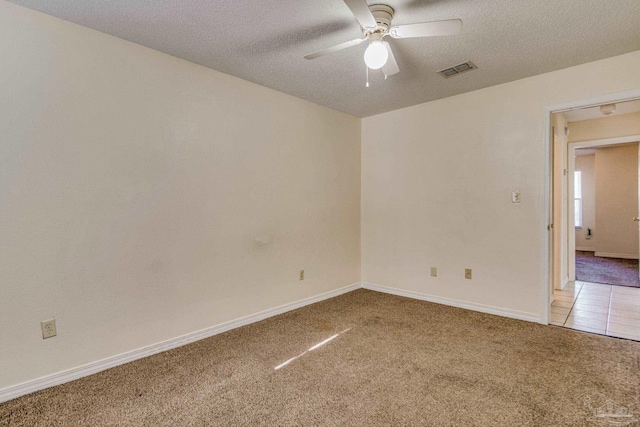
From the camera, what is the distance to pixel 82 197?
2.22m

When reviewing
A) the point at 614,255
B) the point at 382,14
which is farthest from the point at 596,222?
the point at 382,14

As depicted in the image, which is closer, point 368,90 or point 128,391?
point 128,391

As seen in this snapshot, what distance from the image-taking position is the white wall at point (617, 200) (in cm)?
646

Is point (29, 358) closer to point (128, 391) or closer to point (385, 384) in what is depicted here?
point (128, 391)

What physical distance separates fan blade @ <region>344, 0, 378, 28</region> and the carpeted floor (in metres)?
5.04

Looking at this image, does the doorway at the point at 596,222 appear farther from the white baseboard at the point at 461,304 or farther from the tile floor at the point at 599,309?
the white baseboard at the point at 461,304

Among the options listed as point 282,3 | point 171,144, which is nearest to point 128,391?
point 171,144

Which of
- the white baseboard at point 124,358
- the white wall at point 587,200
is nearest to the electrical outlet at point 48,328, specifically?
the white baseboard at point 124,358

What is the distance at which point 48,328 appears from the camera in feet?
6.89

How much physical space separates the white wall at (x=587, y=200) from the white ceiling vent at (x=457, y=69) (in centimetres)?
663

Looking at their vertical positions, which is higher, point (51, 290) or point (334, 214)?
point (334, 214)

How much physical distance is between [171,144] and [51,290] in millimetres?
1286

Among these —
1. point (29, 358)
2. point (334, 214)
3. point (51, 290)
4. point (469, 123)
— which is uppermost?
point (469, 123)

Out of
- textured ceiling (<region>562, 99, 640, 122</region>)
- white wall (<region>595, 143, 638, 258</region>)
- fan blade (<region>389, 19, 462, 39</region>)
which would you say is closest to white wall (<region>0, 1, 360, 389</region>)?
fan blade (<region>389, 19, 462, 39</region>)
